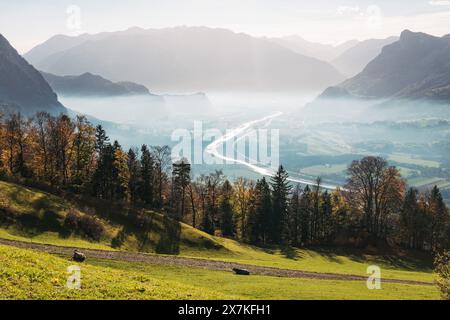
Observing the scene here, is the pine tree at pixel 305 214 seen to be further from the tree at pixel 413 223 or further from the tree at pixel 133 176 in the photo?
the tree at pixel 133 176

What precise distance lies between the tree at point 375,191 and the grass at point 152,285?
52516mm

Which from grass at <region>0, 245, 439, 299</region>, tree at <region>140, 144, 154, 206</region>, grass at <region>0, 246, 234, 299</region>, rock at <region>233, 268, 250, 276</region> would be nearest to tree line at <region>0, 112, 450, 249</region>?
tree at <region>140, 144, 154, 206</region>

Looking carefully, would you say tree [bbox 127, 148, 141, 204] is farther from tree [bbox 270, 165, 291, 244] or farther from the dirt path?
the dirt path

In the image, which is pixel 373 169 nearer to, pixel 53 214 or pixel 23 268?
pixel 53 214

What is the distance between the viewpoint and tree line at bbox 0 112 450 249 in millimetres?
93375

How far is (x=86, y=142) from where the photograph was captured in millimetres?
95938

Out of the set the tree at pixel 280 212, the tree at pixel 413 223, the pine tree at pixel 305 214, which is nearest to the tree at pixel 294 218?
the pine tree at pixel 305 214

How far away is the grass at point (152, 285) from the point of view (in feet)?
90.7

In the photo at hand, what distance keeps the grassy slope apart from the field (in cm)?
13

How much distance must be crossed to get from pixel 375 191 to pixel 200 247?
4843 cm
